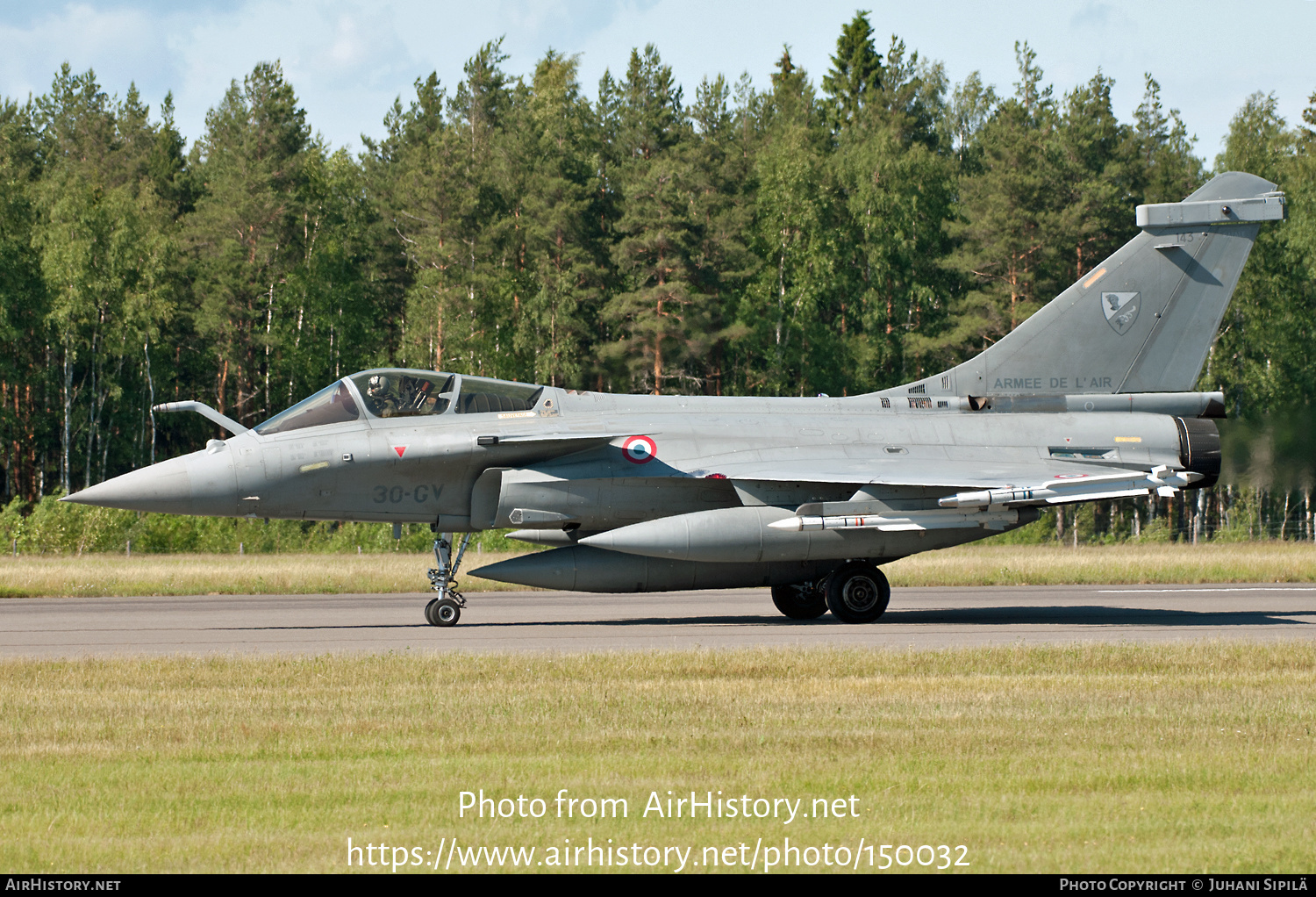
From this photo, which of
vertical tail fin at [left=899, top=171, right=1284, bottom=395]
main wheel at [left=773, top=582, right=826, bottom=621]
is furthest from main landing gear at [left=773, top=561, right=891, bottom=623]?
vertical tail fin at [left=899, top=171, right=1284, bottom=395]

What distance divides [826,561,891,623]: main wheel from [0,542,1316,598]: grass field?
6455mm

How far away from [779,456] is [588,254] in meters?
32.3

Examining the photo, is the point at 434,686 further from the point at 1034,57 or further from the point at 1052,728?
the point at 1034,57

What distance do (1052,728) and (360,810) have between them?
460cm

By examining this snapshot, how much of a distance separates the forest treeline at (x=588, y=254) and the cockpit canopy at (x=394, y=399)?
2836 centimetres

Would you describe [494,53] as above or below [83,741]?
above

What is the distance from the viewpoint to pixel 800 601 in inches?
667

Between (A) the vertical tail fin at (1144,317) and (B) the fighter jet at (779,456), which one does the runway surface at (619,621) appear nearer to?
(B) the fighter jet at (779,456)

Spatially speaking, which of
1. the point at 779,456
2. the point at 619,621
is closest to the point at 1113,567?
the point at 779,456

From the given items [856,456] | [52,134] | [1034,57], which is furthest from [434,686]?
[52,134]

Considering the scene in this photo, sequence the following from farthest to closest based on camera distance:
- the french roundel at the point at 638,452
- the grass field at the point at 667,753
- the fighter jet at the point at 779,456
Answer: the french roundel at the point at 638,452, the fighter jet at the point at 779,456, the grass field at the point at 667,753

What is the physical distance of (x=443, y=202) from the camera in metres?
50.7

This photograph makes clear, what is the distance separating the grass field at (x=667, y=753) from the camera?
19.6ft

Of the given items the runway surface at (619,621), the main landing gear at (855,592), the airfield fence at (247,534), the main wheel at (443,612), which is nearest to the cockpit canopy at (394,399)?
the main wheel at (443,612)
